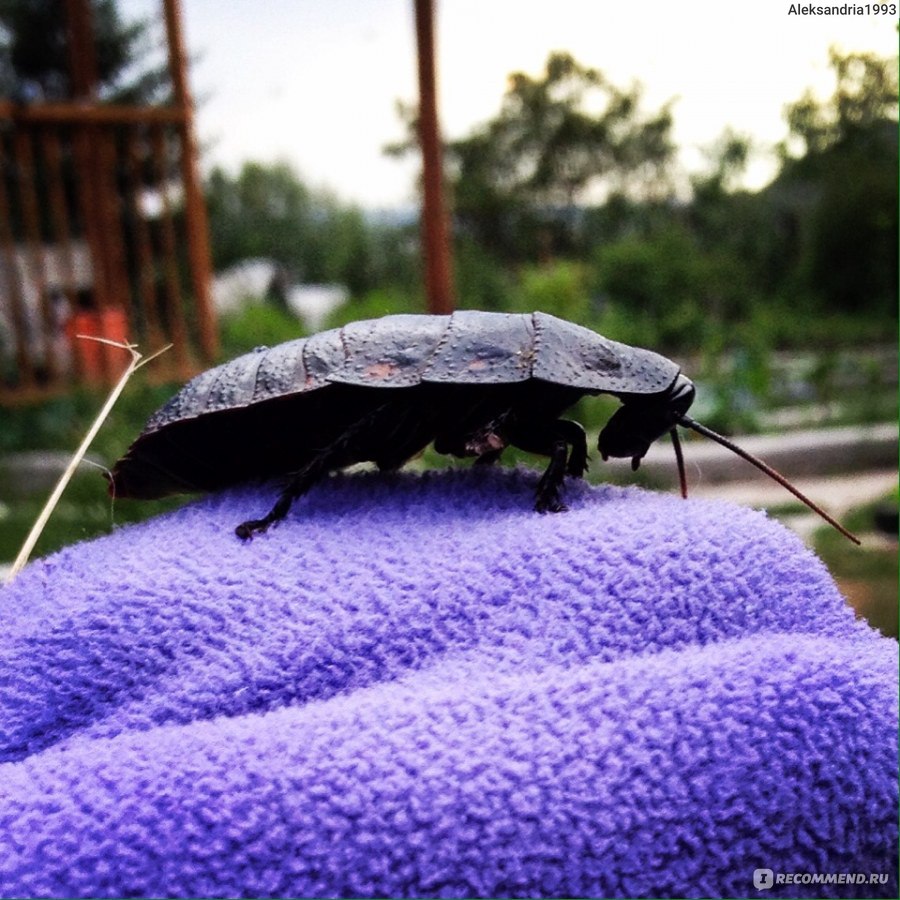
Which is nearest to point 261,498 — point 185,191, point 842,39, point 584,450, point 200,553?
point 200,553

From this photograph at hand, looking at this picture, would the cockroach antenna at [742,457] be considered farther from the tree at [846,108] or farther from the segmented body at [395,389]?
the tree at [846,108]

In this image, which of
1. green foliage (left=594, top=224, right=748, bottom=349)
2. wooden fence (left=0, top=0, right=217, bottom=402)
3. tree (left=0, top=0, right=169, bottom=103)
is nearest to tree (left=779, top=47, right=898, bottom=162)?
green foliage (left=594, top=224, right=748, bottom=349)

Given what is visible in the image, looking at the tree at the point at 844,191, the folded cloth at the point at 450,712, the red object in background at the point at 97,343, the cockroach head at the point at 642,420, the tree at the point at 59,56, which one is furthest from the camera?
the tree at the point at 59,56

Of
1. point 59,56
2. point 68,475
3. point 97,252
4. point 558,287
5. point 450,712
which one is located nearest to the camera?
point 450,712

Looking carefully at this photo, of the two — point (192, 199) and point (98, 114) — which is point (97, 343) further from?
point (98, 114)

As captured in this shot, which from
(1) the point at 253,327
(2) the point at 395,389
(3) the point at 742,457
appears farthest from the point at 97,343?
(3) the point at 742,457

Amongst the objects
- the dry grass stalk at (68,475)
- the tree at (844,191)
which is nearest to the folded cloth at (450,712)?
the dry grass stalk at (68,475)

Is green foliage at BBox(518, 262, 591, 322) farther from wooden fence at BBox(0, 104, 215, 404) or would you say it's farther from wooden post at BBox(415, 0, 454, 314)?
wooden fence at BBox(0, 104, 215, 404)
